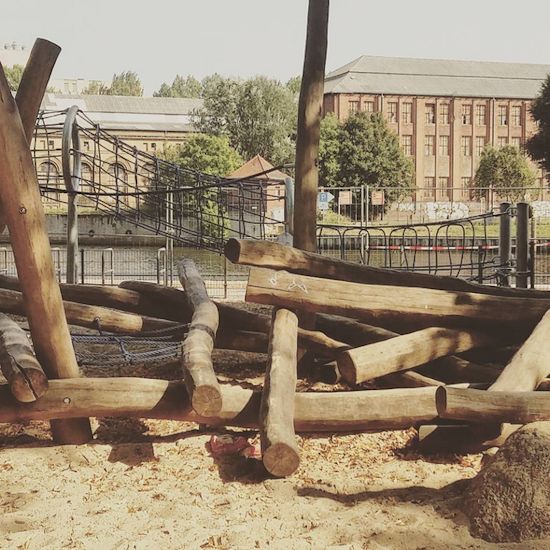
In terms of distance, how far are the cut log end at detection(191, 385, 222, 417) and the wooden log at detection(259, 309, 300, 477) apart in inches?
10.1

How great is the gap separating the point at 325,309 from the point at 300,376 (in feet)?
3.81

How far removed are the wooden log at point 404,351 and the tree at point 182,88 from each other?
119518 millimetres

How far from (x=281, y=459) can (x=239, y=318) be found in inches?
120

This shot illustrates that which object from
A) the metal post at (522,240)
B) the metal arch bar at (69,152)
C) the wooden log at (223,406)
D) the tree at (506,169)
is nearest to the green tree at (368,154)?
the tree at (506,169)

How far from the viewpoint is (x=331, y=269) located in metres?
6.59

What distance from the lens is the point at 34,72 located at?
18.6 feet

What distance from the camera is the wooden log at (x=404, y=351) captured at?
19.0 ft

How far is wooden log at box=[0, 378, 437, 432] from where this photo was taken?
16.9ft

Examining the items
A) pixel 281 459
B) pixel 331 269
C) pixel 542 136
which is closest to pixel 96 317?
pixel 331 269

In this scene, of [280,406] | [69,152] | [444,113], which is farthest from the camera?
[444,113]

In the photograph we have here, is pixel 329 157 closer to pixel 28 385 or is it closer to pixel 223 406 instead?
pixel 223 406

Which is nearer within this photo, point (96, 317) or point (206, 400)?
point (206, 400)

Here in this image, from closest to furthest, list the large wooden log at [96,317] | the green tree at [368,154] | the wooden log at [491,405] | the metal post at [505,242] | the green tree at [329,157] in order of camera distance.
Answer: the wooden log at [491,405] < the large wooden log at [96,317] < the metal post at [505,242] < the green tree at [329,157] < the green tree at [368,154]

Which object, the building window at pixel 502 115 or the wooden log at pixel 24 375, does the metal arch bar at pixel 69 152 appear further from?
the building window at pixel 502 115
